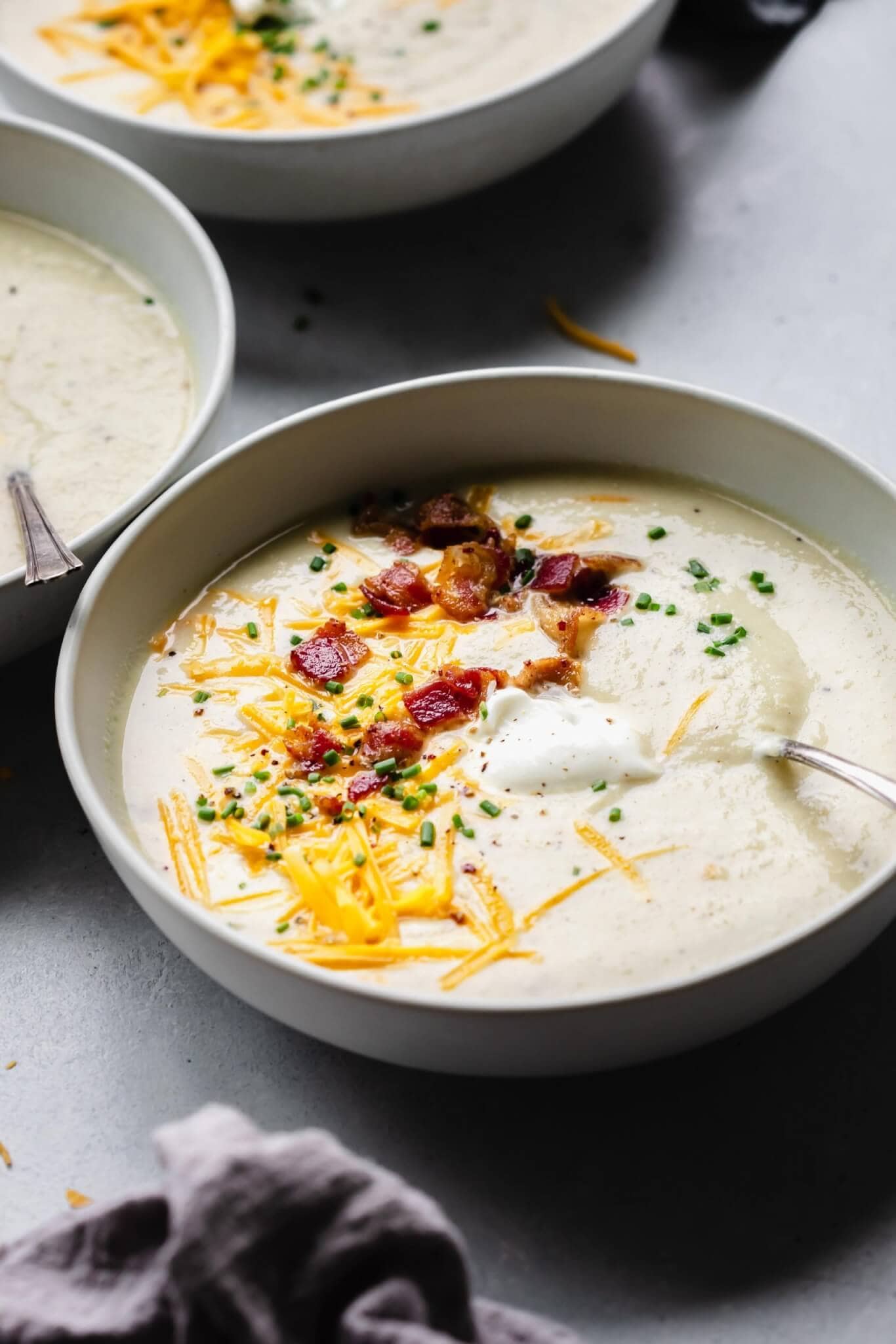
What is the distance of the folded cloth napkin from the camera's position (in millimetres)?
1714

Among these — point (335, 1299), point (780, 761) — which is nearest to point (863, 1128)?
point (780, 761)

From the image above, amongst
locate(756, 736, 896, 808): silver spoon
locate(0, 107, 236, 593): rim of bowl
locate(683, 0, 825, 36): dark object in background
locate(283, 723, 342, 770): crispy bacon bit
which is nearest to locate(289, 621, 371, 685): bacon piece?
locate(283, 723, 342, 770): crispy bacon bit

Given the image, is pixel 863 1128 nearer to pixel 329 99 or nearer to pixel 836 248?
pixel 836 248

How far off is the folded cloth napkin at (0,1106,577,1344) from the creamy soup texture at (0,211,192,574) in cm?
119

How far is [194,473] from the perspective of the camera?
8.30 feet

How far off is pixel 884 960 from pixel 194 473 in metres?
1.30

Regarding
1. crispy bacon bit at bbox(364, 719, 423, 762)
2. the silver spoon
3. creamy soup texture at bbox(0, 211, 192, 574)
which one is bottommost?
creamy soup texture at bbox(0, 211, 192, 574)

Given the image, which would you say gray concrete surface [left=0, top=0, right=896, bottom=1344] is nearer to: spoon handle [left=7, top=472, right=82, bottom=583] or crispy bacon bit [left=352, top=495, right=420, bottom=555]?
spoon handle [left=7, top=472, right=82, bottom=583]

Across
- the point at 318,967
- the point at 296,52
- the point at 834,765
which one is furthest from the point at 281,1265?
the point at 296,52

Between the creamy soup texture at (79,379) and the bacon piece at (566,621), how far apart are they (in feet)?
2.47

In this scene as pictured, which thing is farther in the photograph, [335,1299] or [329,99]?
[329,99]

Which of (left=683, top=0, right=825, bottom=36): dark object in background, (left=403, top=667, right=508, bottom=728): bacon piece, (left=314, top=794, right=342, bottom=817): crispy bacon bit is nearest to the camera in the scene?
(left=314, top=794, right=342, bottom=817): crispy bacon bit

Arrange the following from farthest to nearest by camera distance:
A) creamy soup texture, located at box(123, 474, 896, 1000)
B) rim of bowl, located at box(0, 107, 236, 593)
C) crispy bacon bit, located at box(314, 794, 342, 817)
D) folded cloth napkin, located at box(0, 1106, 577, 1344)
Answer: rim of bowl, located at box(0, 107, 236, 593) < crispy bacon bit, located at box(314, 794, 342, 817) < creamy soup texture, located at box(123, 474, 896, 1000) < folded cloth napkin, located at box(0, 1106, 577, 1344)

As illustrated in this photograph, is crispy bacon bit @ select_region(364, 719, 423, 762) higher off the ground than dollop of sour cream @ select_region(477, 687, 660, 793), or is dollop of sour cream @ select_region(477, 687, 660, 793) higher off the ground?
dollop of sour cream @ select_region(477, 687, 660, 793)
